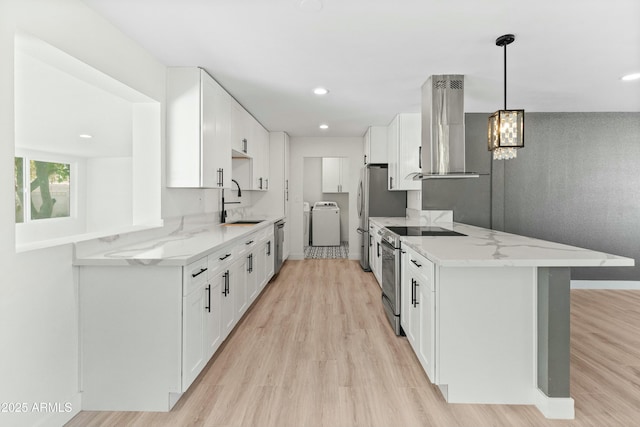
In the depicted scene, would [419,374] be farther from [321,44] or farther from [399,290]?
[321,44]

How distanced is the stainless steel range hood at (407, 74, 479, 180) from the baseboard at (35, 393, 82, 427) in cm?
309

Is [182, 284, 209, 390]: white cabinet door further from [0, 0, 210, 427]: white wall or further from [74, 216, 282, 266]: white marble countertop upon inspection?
[0, 0, 210, 427]: white wall

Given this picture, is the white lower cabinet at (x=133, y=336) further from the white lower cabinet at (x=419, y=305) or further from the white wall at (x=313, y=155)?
the white wall at (x=313, y=155)

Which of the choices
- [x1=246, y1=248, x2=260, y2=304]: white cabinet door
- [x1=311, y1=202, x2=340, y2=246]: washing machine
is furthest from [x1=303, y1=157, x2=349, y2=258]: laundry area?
[x1=246, y1=248, x2=260, y2=304]: white cabinet door

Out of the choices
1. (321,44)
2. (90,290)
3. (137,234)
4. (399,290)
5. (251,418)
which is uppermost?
(321,44)

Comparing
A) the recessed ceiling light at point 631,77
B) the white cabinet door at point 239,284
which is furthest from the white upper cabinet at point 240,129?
the recessed ceiling light at point 631,77

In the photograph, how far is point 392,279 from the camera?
304 centimetres

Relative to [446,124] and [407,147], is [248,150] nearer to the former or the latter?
[407,147]

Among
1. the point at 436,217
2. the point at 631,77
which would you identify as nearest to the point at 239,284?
the point at 436,217

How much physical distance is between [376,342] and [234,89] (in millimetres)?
2784

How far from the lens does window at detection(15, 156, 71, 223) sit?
3.88 metres

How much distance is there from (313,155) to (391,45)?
392 centimetres

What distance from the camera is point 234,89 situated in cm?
343

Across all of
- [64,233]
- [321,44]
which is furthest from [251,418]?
[64,233]
